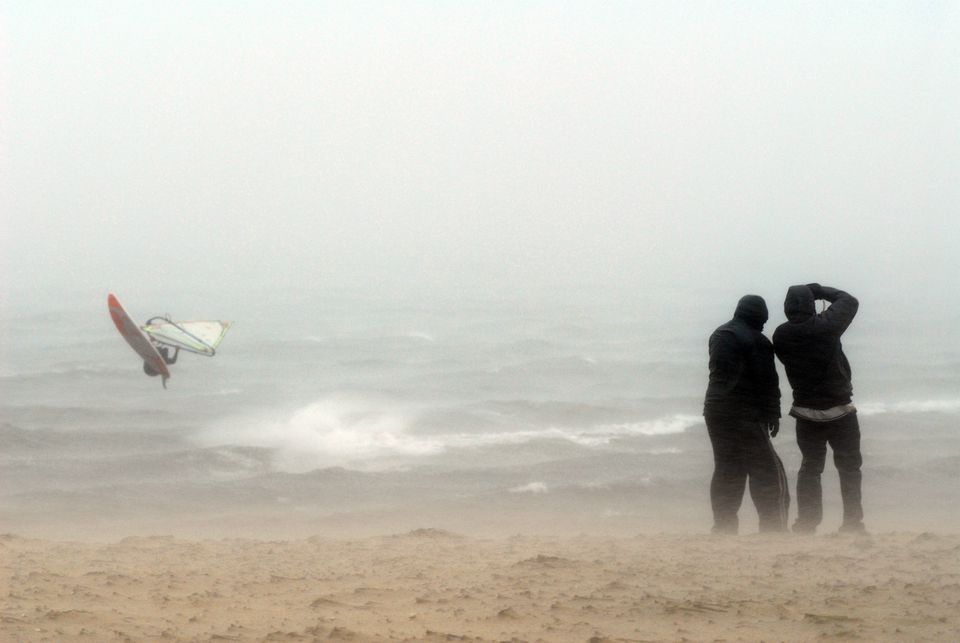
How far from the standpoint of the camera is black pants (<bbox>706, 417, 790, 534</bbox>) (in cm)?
631

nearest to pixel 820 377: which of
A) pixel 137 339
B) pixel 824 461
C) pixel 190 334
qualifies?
pixel 824 461

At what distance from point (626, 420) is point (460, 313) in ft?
120

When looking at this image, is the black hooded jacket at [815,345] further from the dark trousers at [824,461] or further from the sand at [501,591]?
the sand at [501,591]

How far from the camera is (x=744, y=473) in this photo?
→ 645cm

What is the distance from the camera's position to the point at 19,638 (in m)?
4.04

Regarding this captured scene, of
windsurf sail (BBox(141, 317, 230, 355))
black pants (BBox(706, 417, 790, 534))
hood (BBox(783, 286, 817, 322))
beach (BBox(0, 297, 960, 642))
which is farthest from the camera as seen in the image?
windsurf sail (BBox(141, 317, 230, 355))

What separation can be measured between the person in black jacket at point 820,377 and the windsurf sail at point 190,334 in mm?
4232

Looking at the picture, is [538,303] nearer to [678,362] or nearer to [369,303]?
[369,303]

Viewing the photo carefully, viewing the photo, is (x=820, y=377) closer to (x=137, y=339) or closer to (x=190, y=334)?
(x=190, y=334)

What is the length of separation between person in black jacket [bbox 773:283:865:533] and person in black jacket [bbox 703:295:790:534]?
14 cm

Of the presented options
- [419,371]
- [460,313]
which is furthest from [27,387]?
[460,313]

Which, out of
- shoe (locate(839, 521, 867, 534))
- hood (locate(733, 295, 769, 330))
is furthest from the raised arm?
shoe (locate(839, 521, 867, 534))

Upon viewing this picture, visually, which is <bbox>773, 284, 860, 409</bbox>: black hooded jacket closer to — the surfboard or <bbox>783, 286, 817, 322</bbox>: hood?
<bbox>783, 286, 817, 322</bbox>: hood

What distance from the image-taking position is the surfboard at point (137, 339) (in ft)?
25.2
